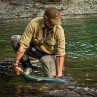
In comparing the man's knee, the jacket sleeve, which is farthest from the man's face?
the man's knee

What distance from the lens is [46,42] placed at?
5367mm

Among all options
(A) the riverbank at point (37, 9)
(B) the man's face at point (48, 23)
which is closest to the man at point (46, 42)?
(B) the man's face at point (48, 23)

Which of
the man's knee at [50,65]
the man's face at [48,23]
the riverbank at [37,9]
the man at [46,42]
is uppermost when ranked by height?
the man's face at [48,23]

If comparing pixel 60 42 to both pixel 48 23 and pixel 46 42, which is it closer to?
pixel 46 42

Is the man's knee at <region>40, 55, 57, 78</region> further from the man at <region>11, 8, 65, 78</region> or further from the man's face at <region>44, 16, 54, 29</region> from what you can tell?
the man's face at <region>44, 16, 54, 29</region>

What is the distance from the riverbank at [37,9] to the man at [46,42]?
26.0 metres

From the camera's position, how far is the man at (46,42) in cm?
493

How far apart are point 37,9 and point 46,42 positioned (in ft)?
97.6

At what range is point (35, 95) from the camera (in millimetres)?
4453

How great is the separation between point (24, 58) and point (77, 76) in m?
1.29

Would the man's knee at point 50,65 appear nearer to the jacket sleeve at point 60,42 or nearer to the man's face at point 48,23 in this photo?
the jacket sleeve at point 60,42

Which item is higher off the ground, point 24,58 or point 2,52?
point 24,58

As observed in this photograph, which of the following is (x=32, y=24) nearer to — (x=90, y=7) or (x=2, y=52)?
(x=2, y=52)

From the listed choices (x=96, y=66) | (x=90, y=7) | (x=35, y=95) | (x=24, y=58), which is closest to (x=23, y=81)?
(x=24, y=58)
